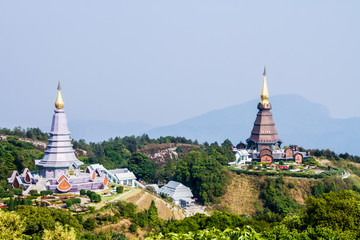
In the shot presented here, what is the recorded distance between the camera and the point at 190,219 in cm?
2811

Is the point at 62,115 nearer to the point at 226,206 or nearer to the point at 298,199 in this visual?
the point at 226,206

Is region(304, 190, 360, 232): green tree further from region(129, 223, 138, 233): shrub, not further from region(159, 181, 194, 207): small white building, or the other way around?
region(159, 181, 194, 207): small white building

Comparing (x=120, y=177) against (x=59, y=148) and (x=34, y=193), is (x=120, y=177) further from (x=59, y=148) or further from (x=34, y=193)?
(x=34, y=193)

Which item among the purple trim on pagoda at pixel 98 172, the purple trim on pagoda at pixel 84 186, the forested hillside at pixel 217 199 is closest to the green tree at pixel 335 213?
the forested hillside at pixel 217 199

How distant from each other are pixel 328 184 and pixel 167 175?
1808 centimetres

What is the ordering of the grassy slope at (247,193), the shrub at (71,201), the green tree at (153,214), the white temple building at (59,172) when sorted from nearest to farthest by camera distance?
the shrub at (71,201)
the green tree at (153,214)
the white temple building at (59,172)
the grassy slope at (247,193)

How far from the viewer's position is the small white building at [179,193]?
46.7 m

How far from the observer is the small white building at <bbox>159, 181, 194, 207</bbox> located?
1838 inches

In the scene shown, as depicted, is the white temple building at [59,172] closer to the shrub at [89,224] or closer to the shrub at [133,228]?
the shrub at [133,228]

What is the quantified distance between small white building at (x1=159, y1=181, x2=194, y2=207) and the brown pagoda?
1142 centimetres

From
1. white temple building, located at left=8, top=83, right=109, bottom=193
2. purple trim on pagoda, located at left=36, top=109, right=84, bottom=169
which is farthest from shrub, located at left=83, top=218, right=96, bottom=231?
purple trim on pagoda, located at left=36, top=109, right=84, bottom=169

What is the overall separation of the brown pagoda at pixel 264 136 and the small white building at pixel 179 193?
11.4 metres

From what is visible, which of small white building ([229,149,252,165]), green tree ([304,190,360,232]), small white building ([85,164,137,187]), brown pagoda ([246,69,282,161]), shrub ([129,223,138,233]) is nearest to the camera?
green tree ([304,190,360,232])

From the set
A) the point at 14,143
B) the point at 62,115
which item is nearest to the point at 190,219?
the point at 62,115
